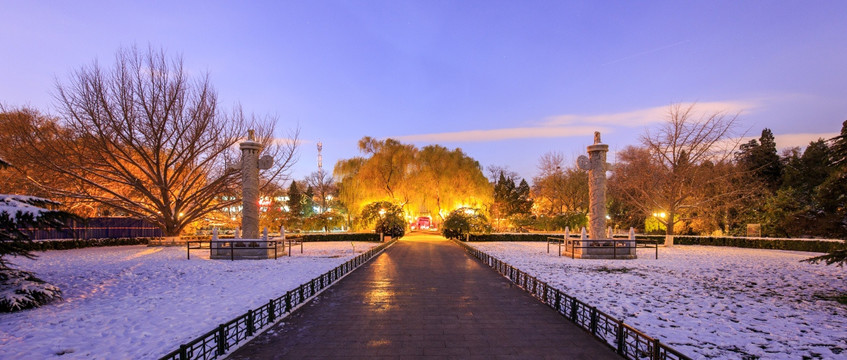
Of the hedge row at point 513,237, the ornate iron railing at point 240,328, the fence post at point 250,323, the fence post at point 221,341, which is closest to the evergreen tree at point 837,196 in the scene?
the ornate iron railing at point 240,328

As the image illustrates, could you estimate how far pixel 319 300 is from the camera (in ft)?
38.5

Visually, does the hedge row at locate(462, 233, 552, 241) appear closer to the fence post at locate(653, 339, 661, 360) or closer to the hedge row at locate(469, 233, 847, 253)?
the hedge row at locate(469, 233, 847, 253)

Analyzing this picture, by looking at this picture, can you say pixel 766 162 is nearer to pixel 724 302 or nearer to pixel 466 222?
pixel 466 222

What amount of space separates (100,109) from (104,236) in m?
14.6


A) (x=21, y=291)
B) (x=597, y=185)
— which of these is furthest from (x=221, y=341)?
(x=597, y=185)

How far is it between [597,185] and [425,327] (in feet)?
62.3

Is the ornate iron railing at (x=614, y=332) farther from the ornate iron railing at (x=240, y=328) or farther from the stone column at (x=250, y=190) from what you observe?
the stone column at (x=250, y=190)

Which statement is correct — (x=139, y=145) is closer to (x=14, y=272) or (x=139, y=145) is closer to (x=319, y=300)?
(x=14, y=272)

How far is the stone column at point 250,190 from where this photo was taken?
24.0 metres

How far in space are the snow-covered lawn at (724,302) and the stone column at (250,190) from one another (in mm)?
15392

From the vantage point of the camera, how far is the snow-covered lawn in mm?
7715

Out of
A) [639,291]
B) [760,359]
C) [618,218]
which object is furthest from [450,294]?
[618,218]

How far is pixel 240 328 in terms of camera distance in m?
8.54

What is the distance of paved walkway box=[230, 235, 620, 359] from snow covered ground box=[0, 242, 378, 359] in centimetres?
185
